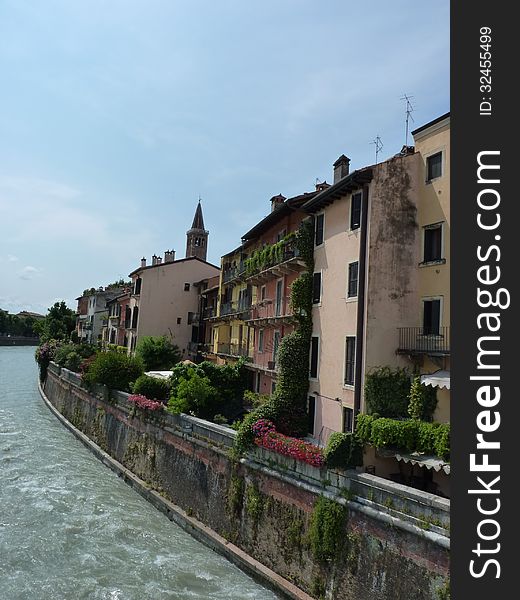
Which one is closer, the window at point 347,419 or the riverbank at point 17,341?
the window at point 347,419

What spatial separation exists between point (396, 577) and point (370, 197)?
12.0 metres

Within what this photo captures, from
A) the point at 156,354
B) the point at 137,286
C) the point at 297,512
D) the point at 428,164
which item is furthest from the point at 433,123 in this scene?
the point at 137,286

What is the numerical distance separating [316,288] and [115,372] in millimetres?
14167

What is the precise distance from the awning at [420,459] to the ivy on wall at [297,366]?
5.51m

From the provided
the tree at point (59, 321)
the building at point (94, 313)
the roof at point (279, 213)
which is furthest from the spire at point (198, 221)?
the roof at point (279, 213)

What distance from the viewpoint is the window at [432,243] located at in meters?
17.6

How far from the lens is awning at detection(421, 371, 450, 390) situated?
15218 mm

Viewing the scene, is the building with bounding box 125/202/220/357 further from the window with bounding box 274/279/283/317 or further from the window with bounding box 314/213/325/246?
the window with bounding box 314/213/325/246

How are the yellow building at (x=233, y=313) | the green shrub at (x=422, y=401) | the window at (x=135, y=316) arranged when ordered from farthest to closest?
1. the window at (x=135, y=316)
2. the yellow building at (x=233, y=313)
3. the green shrub at (x=422, y=401)

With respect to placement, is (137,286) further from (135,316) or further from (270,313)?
(270,313)

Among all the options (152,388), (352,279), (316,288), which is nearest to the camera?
(352,279)

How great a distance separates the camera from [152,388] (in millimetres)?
26062

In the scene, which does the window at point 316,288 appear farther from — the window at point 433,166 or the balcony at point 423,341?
the window at point 433,166

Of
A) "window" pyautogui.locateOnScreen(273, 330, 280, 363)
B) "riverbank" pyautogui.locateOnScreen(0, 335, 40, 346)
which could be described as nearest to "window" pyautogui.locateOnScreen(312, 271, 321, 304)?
"window" pyautogui.locateOnScreen(273, 330, 280, 363)
